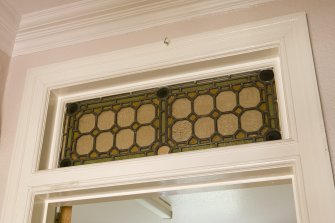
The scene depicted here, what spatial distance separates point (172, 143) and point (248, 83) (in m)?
0.42

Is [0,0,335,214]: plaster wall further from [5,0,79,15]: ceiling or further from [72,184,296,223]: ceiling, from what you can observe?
[72,184,296,223]: ceiling

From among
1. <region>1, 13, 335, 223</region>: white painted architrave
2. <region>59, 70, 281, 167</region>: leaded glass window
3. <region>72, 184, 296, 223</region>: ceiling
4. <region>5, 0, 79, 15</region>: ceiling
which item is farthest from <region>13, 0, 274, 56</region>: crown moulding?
<region>72, 184, 296, 223</region>: ceiling

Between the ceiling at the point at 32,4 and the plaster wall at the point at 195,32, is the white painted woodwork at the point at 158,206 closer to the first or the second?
the plaster wall at the point at 195,32

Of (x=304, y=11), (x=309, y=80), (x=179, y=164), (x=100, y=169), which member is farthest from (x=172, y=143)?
(x=304, y=11)

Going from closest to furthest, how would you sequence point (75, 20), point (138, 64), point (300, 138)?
point (300, 138) → point (138, 64) → point (75, 20)

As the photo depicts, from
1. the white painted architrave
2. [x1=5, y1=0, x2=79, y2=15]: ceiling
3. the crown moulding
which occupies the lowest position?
the white painted architrave

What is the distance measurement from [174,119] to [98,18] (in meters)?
0.66

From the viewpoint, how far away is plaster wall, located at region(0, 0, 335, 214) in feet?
5.54

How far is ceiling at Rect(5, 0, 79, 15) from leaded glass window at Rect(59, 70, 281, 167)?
0.51 m

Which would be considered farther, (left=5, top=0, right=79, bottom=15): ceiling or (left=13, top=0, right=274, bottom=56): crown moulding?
(left=5, top=0, right=79, bottom=15): ceiling

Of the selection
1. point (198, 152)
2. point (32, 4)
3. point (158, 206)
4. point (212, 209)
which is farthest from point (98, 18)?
point (212, 209)

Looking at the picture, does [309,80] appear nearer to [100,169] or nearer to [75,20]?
[100,169]

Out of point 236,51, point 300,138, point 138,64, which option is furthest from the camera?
point 138,64

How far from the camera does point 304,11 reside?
1.85m
